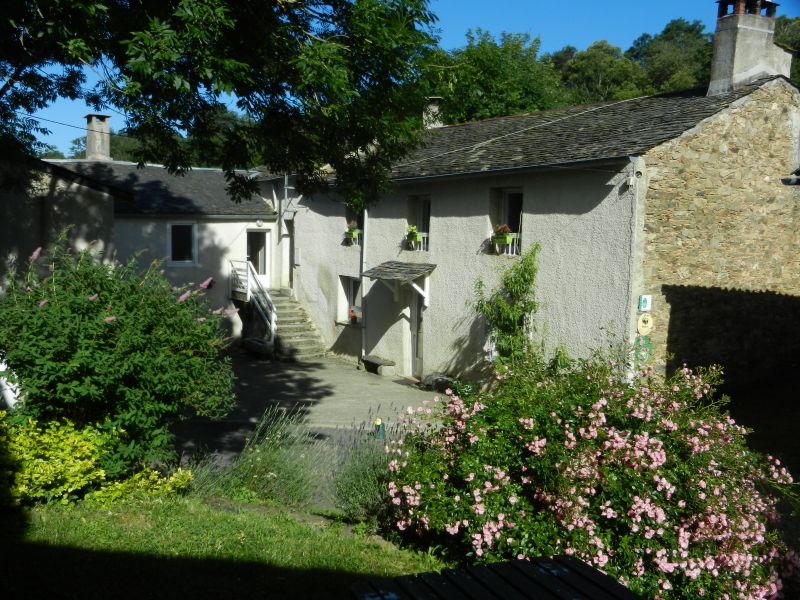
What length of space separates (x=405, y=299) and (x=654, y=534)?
14.7 meters

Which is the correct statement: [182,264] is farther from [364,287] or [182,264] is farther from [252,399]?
[252,399]

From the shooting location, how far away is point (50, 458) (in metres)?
6.23

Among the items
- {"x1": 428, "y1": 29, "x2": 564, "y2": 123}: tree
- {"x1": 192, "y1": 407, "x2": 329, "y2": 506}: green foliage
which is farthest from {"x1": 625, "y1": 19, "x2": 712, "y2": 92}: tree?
{"x1": 192, "y1": 407, "x2": 329, "y2": 506}: green foliage

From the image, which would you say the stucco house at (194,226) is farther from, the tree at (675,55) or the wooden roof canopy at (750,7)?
the tree at (675,55)

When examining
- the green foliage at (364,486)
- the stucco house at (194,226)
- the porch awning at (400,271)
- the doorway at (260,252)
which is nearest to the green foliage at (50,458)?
the green foliage at (364,486)

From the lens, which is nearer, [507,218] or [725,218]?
[725,218]

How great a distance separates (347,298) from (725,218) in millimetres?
11351

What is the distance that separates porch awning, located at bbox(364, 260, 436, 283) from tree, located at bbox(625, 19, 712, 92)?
65.4ft

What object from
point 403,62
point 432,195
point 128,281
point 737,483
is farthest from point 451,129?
point 737,483

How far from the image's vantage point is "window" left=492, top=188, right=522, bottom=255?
16.2 metres

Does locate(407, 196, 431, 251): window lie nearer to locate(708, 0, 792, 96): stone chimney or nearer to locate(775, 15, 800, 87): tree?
locate(708, 0, 792, 96): stone chimney

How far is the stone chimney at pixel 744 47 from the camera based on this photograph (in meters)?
14.5

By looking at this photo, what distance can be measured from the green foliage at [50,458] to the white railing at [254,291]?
1612 cm

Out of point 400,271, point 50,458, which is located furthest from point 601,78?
point 50,458
